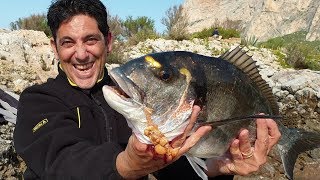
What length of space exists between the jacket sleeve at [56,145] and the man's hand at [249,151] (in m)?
0.77

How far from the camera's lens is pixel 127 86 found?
1965 millimetres

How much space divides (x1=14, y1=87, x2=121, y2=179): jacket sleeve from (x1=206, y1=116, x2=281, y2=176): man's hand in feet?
2.52

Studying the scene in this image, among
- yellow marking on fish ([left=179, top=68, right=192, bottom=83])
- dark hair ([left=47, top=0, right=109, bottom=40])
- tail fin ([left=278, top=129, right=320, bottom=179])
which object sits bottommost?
tail fin ([left=278, top=129, right=320, bottom=179])

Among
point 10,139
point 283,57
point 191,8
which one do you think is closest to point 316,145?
point 10,139

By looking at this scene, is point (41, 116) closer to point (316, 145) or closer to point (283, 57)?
point (316, 145)

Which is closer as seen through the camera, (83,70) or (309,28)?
(83,70)

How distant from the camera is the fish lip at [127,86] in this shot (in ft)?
6.40

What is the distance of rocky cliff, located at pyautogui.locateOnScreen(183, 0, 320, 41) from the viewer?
4556cm

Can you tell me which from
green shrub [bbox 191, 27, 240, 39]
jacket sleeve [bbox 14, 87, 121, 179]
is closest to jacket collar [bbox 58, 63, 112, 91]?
jacket sleeve [bbox 14, 87, 121, 179]

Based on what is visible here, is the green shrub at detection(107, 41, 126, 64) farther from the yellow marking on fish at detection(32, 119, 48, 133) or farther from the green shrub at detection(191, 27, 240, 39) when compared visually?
the yellow marking on fish at detection(32, 119, 48, 133)

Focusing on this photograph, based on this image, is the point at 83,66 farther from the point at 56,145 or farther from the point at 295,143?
the point at 295,143

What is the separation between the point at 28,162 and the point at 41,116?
0.91 ft

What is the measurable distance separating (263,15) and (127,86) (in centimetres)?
4879

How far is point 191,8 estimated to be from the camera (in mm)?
54906
